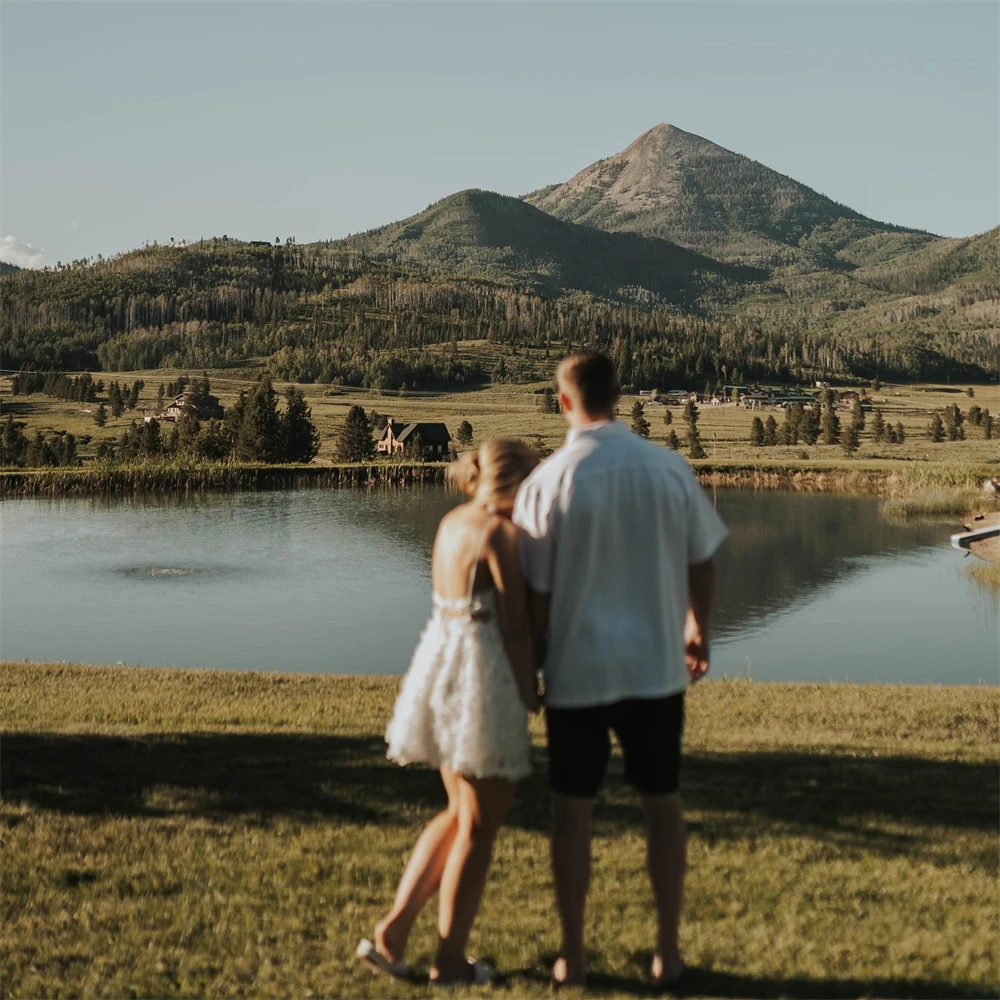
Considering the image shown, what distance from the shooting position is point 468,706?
4.36 m

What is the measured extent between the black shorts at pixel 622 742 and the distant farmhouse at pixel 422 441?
2423 inches

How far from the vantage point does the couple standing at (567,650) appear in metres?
4.26

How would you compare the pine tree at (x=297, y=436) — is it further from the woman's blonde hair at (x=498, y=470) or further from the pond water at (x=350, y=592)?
the woman's blonde hair at (x=498, y=470)

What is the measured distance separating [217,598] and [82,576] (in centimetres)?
499

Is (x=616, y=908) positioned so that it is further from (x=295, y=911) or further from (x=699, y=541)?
(x=699, y=541)

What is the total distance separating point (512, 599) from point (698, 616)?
2.56 feet

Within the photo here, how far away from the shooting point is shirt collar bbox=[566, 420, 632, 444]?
436 cm

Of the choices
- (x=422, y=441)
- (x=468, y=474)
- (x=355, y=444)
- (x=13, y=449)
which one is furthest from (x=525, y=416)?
(x=468, y=474)

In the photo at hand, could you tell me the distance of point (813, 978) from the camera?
443 cm

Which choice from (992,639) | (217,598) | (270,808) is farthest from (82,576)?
(270,808)

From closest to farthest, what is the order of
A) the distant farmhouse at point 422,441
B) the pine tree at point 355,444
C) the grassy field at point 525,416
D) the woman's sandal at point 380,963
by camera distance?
the woman's sandal at point 380,963
the pine tree at point 355,444
the grassy field at point 525,416
the distant farmhouse at point 422,441

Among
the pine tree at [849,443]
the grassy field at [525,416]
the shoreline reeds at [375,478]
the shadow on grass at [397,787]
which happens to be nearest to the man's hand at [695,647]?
the shadow on grass at [397,787]

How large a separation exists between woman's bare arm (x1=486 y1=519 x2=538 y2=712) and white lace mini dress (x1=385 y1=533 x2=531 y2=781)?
0.04 metres

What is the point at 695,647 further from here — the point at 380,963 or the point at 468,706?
the point at 380,963
